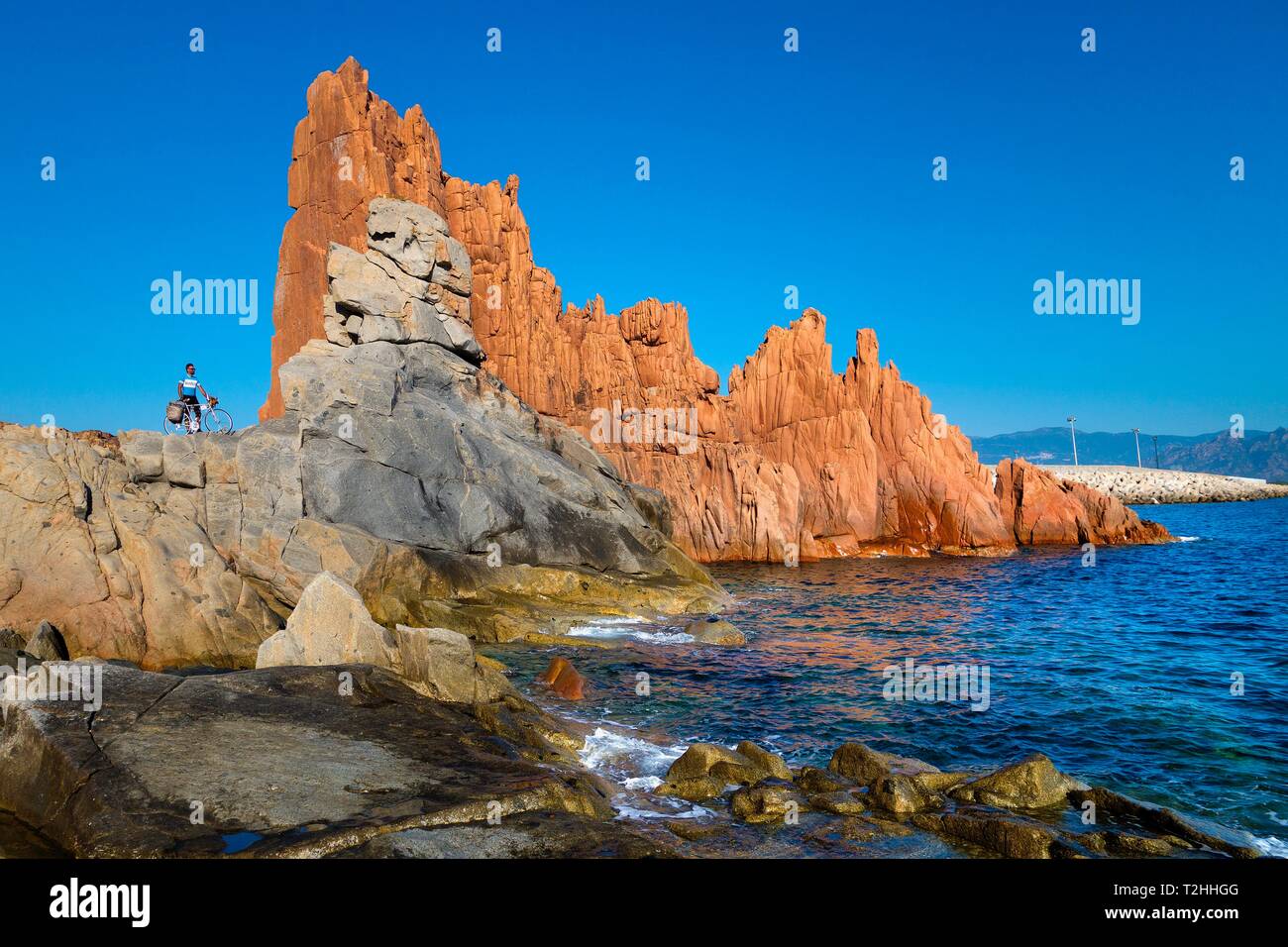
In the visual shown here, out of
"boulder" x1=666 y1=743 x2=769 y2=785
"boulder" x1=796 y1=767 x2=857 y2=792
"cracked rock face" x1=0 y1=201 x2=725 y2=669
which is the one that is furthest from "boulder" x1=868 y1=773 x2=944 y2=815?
"cracked rock face" x1=0 y1=201 x2=725 y2=669

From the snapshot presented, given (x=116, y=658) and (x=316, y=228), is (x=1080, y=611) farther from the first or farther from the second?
(x=316, y=228)

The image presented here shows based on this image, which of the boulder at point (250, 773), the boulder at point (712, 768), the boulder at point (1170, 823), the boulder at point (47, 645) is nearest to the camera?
the boulder at point (250, 773)

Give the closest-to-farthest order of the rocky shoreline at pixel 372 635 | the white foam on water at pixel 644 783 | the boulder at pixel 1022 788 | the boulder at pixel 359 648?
the rocky shoreline at pixel 372 635
the boulder at pixel 1022 788
the white foam on water at pixel 644 783
the boulder at pixel 359 648

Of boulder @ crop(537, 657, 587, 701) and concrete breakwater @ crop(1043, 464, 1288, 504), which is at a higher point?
concrete breakwater @ crop(1043, 464, 1288, 504)

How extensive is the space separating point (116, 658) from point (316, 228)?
43.5 m

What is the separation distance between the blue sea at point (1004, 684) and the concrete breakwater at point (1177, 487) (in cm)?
14019

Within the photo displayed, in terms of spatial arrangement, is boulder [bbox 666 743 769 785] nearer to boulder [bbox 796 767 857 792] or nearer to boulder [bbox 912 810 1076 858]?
boulder [bbox 796 767 857 792]

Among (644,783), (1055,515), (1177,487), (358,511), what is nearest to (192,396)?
(358,511)

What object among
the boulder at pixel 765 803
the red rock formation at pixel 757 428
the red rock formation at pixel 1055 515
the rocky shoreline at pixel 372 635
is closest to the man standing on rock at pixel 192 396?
the rocky shoreline at pixel 372 635

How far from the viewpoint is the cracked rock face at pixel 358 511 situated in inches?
930

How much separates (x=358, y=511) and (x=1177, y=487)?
19799 cm

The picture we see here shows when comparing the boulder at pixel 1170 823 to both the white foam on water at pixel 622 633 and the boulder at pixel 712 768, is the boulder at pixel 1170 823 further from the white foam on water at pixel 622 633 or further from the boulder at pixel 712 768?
the white foam on water at pixel 622 633

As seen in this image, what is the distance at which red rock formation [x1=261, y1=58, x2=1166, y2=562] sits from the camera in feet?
242

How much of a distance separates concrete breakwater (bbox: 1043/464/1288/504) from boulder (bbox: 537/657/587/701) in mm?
166529
